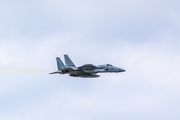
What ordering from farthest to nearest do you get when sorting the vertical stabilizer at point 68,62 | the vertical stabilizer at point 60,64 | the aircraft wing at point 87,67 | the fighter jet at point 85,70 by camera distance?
the vertical stabilizer at point 68,62 → the vertical stabilizer at point 60,64 → the fighter jet at point 85,70 → the aircraft wing at point 87,67

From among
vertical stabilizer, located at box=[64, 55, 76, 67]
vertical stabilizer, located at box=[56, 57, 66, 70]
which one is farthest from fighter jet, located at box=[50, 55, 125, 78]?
vertical stabilizer, located at box=[64, 55, 76, 67]

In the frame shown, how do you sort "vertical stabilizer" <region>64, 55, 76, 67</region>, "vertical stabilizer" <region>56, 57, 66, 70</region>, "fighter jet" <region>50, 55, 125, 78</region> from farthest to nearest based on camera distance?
"vertical stabilizer" <region>64, 55, 76, 67</region> → "vertical stabilizer" <region>56, 57, 66, 70</region> → "fighter jet" <region>50, 55, 125, 78</region>

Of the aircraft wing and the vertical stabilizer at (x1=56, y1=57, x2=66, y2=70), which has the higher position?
the vertical stabilizer at (x1=56, y1=57, x2=66, y2=70)

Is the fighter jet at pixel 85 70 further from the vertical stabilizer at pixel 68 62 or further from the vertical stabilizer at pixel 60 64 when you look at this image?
the vertical stabilizer at pixel 68 62

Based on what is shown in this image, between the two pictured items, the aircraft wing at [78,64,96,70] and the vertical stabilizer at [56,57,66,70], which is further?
the vertical stabilizer at [56,57,66,70]

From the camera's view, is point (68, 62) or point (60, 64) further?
point (68, 62)

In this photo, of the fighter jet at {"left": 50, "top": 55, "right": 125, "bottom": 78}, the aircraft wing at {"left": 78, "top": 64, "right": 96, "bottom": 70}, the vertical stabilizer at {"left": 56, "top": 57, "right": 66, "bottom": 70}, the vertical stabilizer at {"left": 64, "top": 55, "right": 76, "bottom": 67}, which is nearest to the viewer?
the aircraft wing at {"left": 78, "top": 64, "right": 96, "bottom": 70}

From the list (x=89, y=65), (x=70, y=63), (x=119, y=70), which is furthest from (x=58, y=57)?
(x=119, y=70)

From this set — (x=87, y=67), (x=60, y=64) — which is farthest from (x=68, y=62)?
(x=87, y=67)

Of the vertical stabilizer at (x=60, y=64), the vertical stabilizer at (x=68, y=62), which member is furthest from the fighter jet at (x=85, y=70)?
the vertical stabilizer at (x=68, y=62)

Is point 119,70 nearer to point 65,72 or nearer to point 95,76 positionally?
point 95,76

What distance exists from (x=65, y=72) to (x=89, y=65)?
595 cm

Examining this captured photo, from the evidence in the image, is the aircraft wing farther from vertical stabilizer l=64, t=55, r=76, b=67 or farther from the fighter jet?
vertical stabilizer l=64, t=55, r=76, b=67

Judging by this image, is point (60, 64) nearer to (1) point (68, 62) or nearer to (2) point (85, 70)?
(1) point (68, 62)
